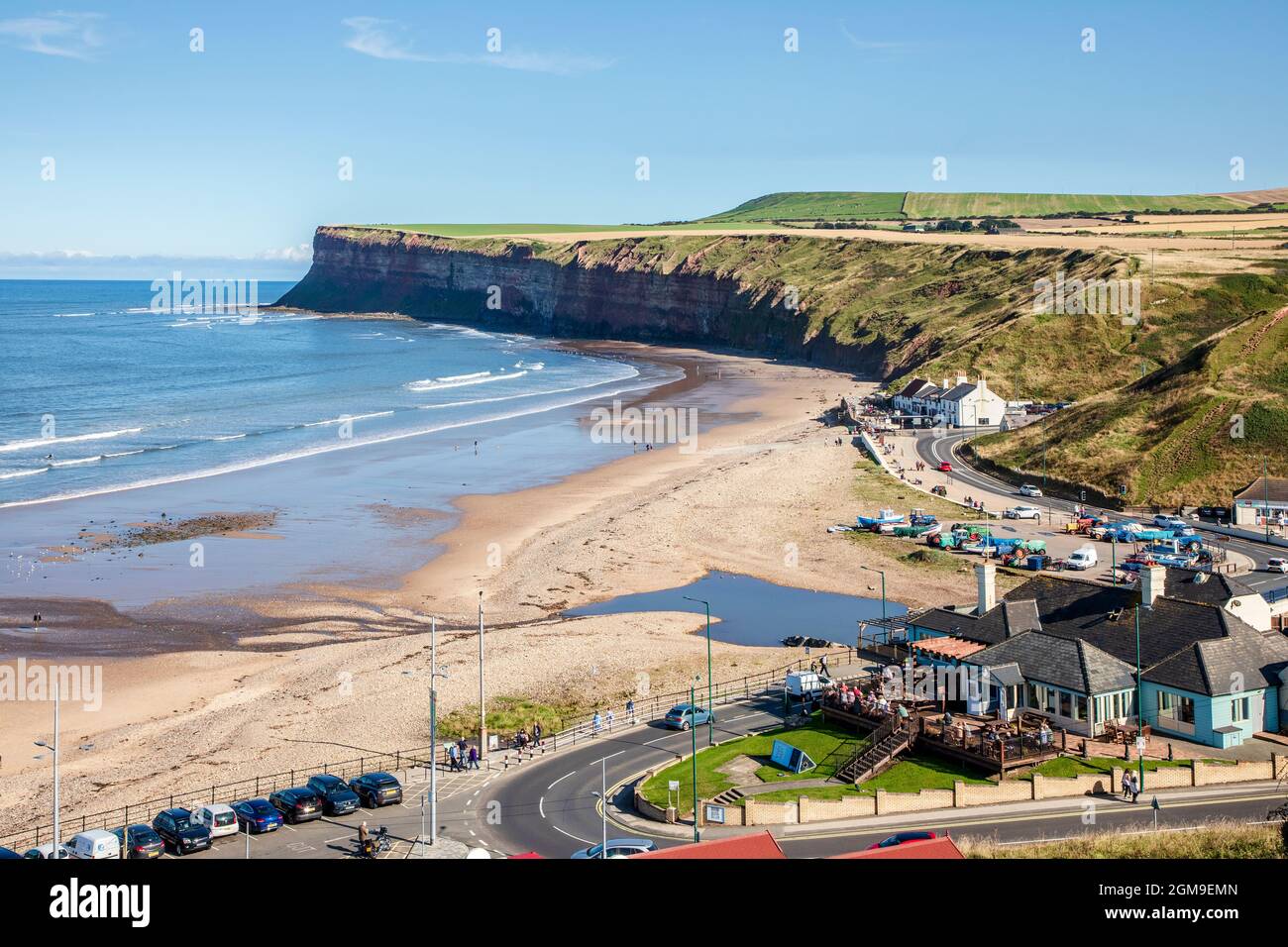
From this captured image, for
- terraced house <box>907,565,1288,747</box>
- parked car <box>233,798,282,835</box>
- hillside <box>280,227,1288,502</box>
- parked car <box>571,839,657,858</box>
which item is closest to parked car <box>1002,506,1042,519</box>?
hillside <box>280,227,1288,502</box>

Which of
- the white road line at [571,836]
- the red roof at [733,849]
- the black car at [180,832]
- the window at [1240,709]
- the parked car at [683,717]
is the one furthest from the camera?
the parked car at [683,717]

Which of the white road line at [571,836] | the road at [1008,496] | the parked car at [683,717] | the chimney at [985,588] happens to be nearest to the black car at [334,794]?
the white road line at [571,836]

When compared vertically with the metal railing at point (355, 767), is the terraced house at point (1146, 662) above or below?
above

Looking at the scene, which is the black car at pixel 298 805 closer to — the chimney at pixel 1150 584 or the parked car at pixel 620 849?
the parked car at pixel 620 849

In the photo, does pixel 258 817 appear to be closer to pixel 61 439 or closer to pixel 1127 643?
pixel 1127 643

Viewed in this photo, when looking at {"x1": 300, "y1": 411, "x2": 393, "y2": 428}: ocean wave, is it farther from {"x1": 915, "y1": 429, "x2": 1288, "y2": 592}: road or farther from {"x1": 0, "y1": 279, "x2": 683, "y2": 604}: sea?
{"x1": 915, "y1": 429, "x2": 1288, "y2": 592}: road

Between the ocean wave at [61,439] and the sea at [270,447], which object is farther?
the ocean wave at [61,439]

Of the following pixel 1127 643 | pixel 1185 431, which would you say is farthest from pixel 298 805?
pixel 1185 431
